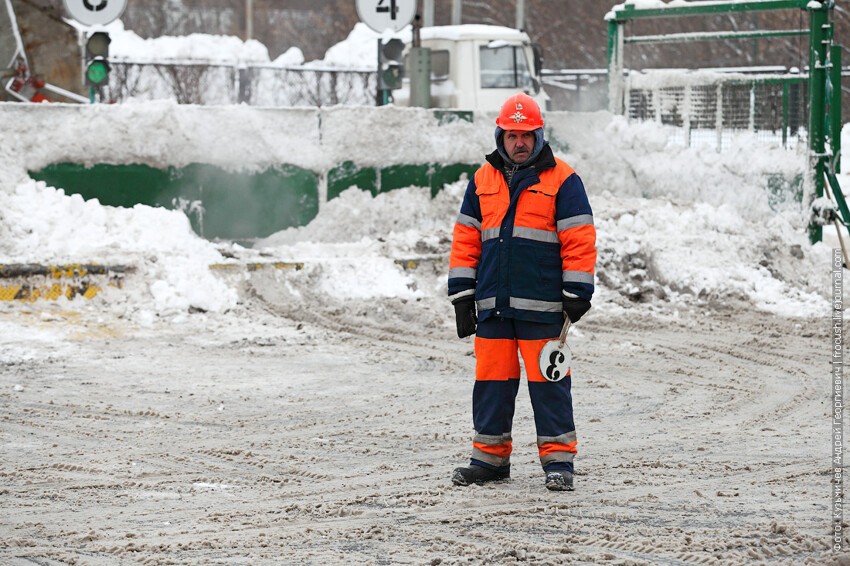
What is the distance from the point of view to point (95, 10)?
14555 mm

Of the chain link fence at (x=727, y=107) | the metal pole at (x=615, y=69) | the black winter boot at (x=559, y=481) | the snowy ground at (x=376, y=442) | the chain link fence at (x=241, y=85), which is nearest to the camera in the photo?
the snowy ground at (x=376, y=442)

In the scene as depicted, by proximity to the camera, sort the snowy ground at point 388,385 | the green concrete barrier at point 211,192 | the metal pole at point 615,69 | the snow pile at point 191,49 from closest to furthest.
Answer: the snowy ground at point 388,385 < the green concrete barrier at point 211,192 < the metal pole at point 615,69 < the snow pile at point 191,49

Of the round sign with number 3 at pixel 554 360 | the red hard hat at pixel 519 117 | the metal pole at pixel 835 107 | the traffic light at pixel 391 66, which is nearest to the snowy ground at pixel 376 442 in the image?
the round sign with number 3 at pixel 554 360

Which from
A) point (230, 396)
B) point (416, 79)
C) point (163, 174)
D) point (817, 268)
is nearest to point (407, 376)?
point (230, 396)

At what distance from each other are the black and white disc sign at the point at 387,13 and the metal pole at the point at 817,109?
5.29 metres

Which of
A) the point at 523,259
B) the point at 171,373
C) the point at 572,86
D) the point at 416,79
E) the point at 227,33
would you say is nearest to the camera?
the point at 523,259

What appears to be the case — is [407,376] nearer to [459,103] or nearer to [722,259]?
[722,259]

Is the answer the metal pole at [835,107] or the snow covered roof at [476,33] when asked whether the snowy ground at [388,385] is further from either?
the snow covered roof at [476,33]

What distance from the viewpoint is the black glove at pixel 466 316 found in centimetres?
618

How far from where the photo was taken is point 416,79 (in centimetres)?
1762

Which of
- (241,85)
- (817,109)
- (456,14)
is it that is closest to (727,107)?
(817,109)

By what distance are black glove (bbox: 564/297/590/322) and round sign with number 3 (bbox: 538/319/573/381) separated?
10 cm

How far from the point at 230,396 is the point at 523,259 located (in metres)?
3.10

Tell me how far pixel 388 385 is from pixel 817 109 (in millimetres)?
7118
